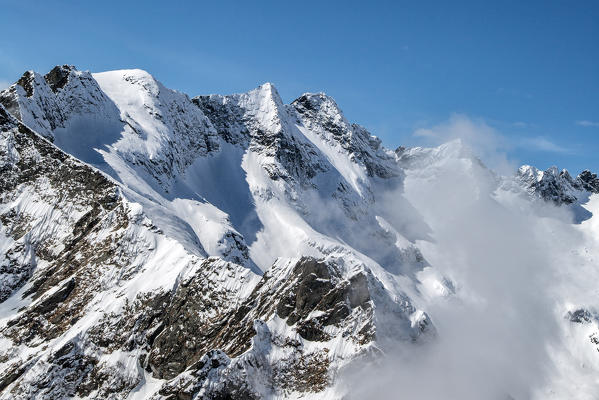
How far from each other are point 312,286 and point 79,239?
39.3 metres

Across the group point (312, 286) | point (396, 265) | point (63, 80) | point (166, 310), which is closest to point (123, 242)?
point (166, 310)

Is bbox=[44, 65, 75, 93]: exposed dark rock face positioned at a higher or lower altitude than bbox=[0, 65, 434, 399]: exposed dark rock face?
higher

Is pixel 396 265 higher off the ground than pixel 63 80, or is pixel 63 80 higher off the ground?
pixel 396 265

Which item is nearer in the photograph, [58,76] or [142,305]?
[142,305]

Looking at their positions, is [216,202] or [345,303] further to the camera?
[216,202]

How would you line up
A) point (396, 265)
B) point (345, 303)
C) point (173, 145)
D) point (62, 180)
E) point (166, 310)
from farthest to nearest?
point (396, 265) → point (173, 145) → point (62, 180) → point (166, 310) → point (345, 303)

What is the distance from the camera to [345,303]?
6312cm

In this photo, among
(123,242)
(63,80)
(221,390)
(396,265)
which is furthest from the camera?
(396,265)

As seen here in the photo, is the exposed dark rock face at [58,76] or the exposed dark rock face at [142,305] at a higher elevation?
the exposed dark rock face at [58,76]

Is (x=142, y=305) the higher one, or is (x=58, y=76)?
(x=58, y=76)

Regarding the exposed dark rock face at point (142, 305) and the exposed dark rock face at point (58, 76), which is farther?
the exposed dark rock face at point (58, 76)

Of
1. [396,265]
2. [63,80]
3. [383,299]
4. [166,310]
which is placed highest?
[396,265]

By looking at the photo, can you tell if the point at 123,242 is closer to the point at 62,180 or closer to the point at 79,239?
the point at 79,239

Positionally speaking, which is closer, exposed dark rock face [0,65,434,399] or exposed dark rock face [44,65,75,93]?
exposed dark rock face [0,65,434,399]
